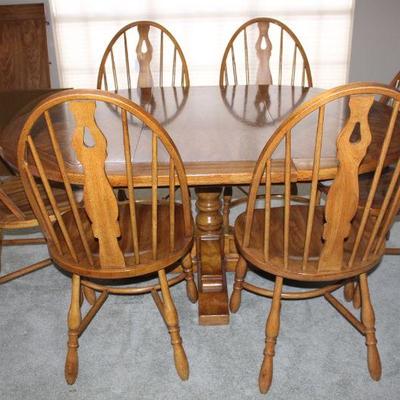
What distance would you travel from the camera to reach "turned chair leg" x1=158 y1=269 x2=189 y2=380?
4.84 ft

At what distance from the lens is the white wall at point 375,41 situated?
3.61m

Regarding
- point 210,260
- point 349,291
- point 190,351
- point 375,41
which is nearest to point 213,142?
point 210,260

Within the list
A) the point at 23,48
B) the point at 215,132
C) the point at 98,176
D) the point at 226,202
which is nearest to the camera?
the point at 98,176

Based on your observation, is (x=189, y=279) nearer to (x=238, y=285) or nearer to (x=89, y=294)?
(x=238, y=285)

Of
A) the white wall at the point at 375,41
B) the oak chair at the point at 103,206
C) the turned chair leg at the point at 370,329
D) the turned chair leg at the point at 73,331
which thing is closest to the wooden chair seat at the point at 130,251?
the oak chair at the point at 103,206

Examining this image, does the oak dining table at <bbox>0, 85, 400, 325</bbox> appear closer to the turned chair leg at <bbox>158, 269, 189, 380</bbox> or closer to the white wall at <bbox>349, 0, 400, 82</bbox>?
the turned chair leg at <bbox>158, 269, 189, 380</bbox>

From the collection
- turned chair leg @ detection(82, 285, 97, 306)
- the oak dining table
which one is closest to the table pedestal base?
the oak dining table

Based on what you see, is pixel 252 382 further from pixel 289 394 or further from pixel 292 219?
pixel 292 219

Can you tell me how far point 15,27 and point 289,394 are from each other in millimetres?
2933

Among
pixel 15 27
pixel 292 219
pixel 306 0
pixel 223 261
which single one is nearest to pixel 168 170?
pixel 292 219

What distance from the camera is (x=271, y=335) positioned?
1.45 metres

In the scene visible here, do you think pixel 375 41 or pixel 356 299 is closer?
pixel 356 299

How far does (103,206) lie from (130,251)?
229 mm

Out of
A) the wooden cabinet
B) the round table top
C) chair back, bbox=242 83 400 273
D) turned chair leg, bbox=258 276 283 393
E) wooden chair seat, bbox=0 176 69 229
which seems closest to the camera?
chair back, bbox=242 83 400 273
